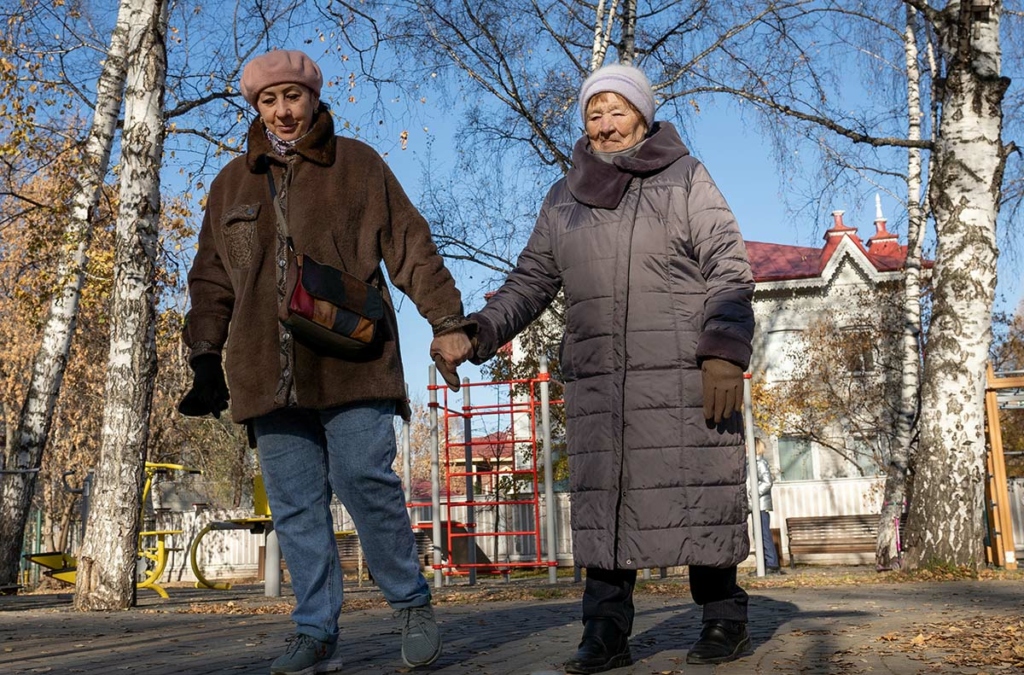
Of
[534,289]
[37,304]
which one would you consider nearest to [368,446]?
[534,289]

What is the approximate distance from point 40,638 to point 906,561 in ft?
26.1

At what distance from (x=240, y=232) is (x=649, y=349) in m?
1.41

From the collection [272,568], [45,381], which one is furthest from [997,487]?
[45,381]

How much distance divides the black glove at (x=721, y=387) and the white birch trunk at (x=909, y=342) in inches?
506

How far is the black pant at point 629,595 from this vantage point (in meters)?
4.07

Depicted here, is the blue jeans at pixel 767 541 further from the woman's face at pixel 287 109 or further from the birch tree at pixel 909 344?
the woman's face at pixel 287 109

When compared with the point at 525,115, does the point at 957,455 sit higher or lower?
lower

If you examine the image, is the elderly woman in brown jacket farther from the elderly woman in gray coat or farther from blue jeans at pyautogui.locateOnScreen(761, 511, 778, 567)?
blue jeans at pyautogui.locateOnScreen(761, 511, 778, 567)

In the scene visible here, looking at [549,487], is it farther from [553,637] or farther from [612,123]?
[612,123]

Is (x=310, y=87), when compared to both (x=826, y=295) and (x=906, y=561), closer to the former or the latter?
(x=906, y=561)

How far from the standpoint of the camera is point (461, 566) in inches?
583

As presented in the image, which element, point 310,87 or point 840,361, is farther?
point 840,361

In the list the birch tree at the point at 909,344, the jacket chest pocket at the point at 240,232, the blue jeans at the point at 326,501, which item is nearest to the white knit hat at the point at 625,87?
the jacket chest pocket at the point at 240,232

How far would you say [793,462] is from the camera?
129ft
